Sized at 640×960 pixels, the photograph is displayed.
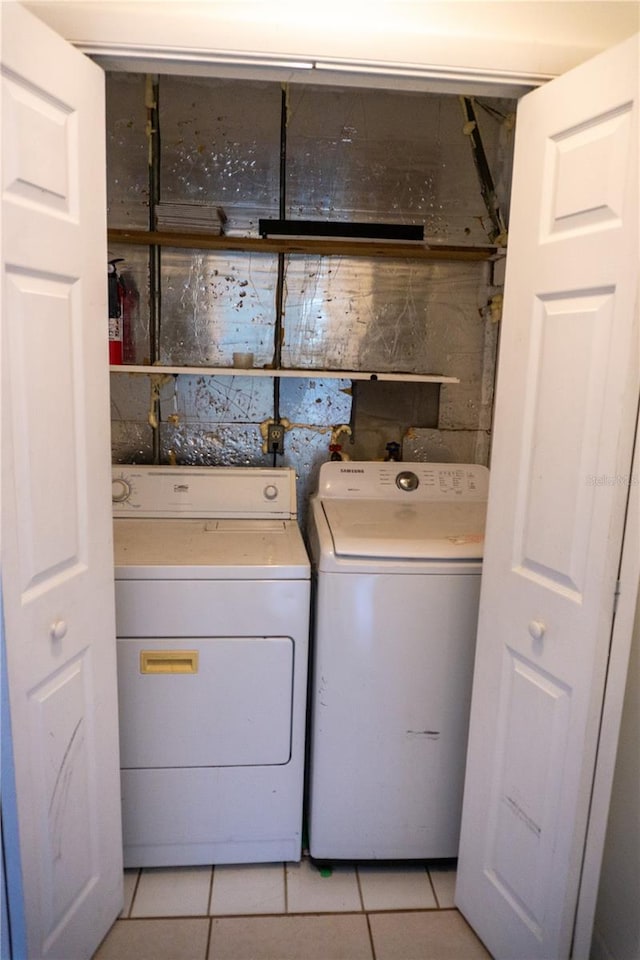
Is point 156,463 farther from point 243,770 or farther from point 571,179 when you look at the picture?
point 571,179

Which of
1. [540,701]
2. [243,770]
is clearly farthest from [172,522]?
[540,701]

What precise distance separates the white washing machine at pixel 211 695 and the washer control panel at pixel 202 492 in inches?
8.7

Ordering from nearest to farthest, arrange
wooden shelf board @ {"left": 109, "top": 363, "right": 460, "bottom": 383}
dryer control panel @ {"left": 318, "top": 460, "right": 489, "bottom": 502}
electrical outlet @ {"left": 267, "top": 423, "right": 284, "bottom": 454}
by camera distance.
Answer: wooden shelf board @ {"left": 109, "top": 363, "right": 460, "bottom": 383}, dryer control panel @ {"left": 318, "top": 460, "right": 489, "bottom": 502}, electrical outlet @ {"left": 267, "top": 423, "right": 284, "bottom": 454}

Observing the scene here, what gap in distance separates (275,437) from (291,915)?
147 centimetres

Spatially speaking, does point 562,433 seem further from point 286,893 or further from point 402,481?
point 286,893

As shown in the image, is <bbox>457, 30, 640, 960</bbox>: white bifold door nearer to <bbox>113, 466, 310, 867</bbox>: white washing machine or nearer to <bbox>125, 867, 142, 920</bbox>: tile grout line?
<bbox>113, 466, 310, 867</bbox>: white washing machine

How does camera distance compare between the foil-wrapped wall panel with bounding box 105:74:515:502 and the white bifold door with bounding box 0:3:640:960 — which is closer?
the white bifold door with bounding box 0:3:640:960

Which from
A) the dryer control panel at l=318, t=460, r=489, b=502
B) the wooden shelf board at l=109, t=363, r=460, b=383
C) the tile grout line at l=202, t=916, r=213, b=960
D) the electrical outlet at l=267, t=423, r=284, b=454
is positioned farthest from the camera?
the electrical outlet at l=267, t=423, r=284, b=454

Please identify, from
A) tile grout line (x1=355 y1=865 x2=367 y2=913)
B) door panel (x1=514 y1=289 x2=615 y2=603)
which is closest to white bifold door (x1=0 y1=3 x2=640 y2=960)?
door panel (x1=514 y1=289 x2=615 y2=603)

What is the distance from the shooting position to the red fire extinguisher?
2146mm

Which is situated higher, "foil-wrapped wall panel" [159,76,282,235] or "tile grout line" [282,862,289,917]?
"foil-wrapped wall panel" [159,76,282,235]

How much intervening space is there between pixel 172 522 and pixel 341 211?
4.09ft

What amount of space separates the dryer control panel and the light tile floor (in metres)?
1.14

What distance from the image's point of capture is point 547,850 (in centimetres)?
136
